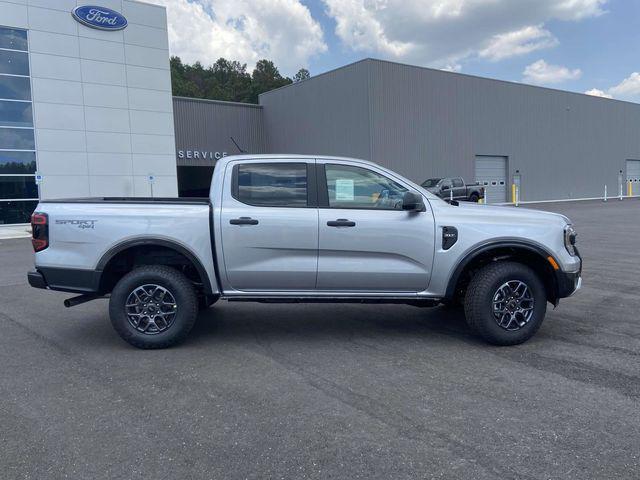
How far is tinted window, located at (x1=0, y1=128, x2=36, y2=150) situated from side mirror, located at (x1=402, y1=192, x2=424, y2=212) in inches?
958

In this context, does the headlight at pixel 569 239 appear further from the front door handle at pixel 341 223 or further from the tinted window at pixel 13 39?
the tinted window at pixel 13 39

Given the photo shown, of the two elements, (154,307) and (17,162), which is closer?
(154,307)

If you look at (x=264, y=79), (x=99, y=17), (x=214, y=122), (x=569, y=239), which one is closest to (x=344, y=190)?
(x=569, y=239)

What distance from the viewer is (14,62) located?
78.8 ft

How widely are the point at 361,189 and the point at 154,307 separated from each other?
2380mm

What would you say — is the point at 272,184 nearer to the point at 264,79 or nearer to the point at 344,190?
the point at 344,190

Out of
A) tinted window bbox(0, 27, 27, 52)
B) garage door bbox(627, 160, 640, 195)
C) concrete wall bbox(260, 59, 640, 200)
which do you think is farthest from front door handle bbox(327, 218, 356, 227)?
garage door bbox(627, 160, 640, 195)

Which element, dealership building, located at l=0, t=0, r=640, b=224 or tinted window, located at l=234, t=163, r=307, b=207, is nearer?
tinted window, located at l=234, t=163, r=307, b=207

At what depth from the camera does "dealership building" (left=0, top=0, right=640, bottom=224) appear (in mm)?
24516

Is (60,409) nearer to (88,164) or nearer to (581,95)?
(88,164)

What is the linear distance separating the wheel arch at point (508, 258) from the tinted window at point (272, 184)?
1.69 meters

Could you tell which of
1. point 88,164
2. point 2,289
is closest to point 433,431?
point 2,289

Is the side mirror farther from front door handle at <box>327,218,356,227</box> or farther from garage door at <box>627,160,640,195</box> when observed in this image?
garage door at <box>627,160,640,195</box>

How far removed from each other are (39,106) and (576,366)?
26.5 metres
